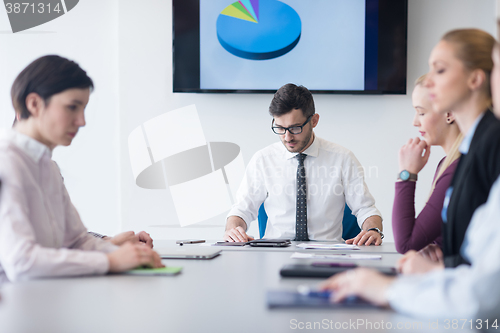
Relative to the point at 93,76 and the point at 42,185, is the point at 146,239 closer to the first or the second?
the point at 42,185

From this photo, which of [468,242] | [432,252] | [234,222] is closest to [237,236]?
[234,222]

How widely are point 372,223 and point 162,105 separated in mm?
1860

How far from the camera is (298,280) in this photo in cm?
120

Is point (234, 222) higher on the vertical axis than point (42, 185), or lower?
lower

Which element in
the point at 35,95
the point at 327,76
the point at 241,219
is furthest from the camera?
the point at 327,76

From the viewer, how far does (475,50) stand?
1.14 m

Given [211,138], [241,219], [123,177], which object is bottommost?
[241,219]

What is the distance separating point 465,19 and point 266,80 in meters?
1.66

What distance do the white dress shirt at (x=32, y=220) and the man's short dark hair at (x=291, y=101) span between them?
153cm

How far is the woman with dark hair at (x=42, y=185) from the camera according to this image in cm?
115

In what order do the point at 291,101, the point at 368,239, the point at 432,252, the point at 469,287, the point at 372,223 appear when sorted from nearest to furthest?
the point at 469,287 → the point at 432,252 → the point at 368,239 → the point at 372,223 → the point at 291,101

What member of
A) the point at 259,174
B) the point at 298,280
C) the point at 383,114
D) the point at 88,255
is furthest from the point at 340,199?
the point at 88,255

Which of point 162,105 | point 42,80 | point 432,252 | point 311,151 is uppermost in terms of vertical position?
point 162,105

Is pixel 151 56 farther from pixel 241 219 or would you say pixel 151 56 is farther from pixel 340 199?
pixel 340 199
